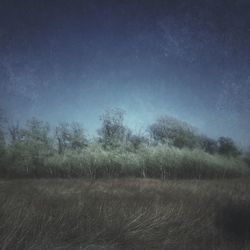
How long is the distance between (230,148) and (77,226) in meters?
24.9

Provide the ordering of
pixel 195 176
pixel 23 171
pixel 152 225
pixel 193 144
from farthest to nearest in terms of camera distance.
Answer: pixel 193 144 → pixel 23 171 → pixel 195 176 → pixel 152 225

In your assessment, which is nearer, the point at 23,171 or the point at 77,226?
the point at 77,226

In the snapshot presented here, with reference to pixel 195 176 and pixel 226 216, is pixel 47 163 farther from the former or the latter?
pixel 226 216

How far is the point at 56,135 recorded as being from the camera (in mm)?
26312

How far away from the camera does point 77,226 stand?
15.0 ft

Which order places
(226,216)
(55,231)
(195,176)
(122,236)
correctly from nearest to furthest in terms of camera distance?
1. (55,231)
2. (122,236)
3. (226,216)
4. (195,176)

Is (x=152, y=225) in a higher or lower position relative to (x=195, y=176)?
lower

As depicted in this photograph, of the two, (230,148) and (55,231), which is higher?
(230,148)

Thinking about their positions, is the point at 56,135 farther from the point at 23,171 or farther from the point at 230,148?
the point at 230,148

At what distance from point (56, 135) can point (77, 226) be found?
72.6 ft

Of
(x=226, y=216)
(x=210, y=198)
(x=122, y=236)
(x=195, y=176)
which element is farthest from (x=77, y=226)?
(x=195, y=176)

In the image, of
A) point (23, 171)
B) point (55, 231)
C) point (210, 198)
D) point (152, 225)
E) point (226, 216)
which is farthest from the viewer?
point (23, 171)

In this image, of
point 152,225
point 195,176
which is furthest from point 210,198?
point 195,176

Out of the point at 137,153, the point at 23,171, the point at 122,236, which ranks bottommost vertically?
the point at 122,236
